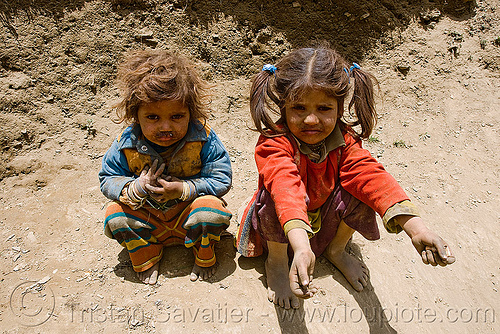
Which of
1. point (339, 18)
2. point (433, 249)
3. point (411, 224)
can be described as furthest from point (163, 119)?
point (339, 18)

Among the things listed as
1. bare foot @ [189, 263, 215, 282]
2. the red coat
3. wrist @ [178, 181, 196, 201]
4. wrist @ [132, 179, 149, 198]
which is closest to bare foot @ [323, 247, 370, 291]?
the red coat

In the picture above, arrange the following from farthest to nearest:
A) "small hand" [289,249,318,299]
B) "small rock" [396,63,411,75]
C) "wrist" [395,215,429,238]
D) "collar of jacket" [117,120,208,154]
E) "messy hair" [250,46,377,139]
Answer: "small rock" [396,63,411,75] → "collar of jacket" [117,120,208,154] → "messy hair" [250,46,377,139] → "wrist" [395,215,429,238] → "small hand" [289,249,318,299]

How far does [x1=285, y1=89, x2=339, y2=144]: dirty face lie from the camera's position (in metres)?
1.92

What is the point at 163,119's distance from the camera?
2.06 meters

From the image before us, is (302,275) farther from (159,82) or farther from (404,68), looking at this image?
(404,68)

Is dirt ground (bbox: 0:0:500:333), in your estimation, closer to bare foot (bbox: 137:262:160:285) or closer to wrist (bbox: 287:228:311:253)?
bare foot (bbox: 137:262:160:285)

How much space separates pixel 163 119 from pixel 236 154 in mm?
1740

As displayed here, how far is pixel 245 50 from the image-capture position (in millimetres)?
4379

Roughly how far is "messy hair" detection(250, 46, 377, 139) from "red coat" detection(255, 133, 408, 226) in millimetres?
125

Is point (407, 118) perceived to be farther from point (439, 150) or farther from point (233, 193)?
point (233, 193)

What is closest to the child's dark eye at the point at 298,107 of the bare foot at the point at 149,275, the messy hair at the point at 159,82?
the messy hair at the point at 159,82

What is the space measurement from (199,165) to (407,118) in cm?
284

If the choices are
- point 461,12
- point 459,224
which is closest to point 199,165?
point 459,224

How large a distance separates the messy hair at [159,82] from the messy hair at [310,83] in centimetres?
36
